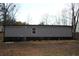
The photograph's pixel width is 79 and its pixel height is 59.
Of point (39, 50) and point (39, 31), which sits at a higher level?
point (39, 31)

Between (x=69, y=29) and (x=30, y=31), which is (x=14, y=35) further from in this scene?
(x=69, y=29)

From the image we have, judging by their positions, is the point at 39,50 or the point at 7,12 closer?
the point at 39,50

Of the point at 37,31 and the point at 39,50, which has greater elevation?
the point at 37,31

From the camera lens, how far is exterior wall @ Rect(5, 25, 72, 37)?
2181cm

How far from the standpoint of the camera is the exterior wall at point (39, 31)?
21812mm

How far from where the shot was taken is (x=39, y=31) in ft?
73.3

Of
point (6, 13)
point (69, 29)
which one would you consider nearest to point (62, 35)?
point (69, 29)

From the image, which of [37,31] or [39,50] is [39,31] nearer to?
[37,31]

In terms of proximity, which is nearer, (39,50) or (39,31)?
(39,50)

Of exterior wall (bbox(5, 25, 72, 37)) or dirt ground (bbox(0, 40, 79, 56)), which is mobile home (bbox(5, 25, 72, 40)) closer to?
exterior wall (bbox(5, 25, 72, 37))

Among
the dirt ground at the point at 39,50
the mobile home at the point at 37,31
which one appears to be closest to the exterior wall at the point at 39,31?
the mobile home at the point at 37,31

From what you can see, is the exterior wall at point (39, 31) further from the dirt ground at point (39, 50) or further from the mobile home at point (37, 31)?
the dirt ground at point (39, 50)

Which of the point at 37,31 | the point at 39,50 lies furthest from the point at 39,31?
the point at 39,50

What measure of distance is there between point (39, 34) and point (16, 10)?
20.2 ft
